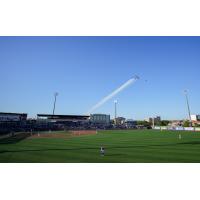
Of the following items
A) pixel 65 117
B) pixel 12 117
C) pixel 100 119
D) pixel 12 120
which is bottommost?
pixel 12 120

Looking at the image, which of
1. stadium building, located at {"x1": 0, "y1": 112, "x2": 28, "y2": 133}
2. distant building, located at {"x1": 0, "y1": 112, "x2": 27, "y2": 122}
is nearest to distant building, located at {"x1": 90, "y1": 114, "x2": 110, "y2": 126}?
distant building, located at {"x1": 0, "y1": 112, "x2": 27, "y2": 122}

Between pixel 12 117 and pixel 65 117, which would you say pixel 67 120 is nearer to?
pixel 65 117

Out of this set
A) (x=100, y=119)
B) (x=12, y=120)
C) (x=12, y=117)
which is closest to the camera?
(x=12, y=120)

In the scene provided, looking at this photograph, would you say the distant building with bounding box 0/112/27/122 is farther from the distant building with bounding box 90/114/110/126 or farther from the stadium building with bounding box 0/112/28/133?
the distant building with bounding box 90/114/110/126

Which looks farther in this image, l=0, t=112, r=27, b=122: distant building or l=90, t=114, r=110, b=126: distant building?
l=90, t=114, r=110, b=126: distant building

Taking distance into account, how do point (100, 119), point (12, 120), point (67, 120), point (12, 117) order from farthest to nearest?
1. point (100, 119)
2. point (67, 120)
3. point (12, 117)
4. point (12, 120)

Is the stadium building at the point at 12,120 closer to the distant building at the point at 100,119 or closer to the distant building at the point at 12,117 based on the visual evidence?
the distant building at the point at 12,117

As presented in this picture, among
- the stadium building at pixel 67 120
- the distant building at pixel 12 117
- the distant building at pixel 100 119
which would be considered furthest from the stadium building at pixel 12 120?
the distant building at pixel 100 119

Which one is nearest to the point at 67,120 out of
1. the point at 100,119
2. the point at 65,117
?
the point at 65,117
